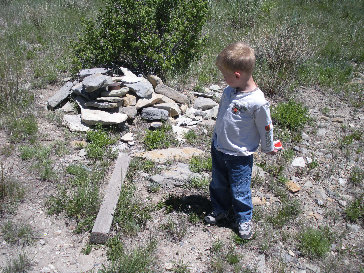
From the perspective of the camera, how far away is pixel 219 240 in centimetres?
369

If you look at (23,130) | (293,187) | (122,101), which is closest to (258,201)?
(293,187)

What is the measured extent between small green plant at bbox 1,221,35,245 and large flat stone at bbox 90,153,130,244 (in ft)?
2.00

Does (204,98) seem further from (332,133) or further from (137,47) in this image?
(332,133)

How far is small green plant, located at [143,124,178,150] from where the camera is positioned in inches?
207

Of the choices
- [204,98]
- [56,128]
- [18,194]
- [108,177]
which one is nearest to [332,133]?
[204,98]

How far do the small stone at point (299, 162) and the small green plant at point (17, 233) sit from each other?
3386 mm

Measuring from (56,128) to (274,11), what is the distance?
781 cm

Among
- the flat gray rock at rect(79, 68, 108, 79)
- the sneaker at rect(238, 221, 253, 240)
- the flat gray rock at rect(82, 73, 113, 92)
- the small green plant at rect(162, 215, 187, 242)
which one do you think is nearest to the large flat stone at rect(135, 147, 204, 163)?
the small green plant at rect(162, 215, 187, 242)

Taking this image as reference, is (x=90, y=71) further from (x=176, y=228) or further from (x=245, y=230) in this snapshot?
(x=245, y=230)

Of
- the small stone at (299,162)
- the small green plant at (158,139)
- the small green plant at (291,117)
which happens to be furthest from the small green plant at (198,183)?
the small green plant at (291,117)

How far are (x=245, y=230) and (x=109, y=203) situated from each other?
1406 millimetres

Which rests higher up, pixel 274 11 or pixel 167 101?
pixel 274 11

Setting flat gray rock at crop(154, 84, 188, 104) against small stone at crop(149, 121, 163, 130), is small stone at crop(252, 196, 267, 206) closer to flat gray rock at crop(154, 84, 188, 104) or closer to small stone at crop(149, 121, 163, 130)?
small stone at crop(149, 121, 163, 130)

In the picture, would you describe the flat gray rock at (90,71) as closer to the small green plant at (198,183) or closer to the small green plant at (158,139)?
the small green plant at (158,139)
